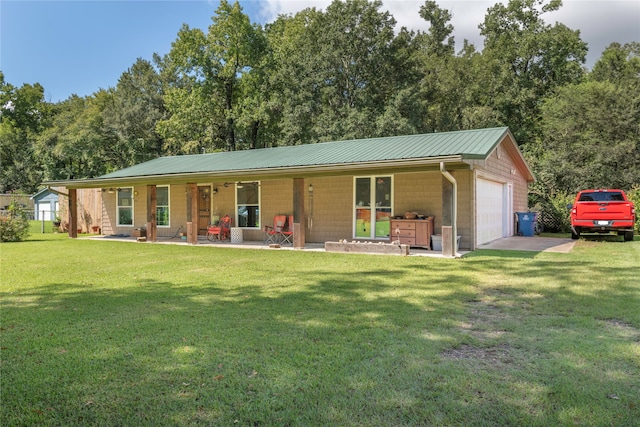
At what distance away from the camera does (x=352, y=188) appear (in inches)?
471

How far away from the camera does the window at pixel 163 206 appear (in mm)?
15552

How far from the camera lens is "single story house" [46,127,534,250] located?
993cm

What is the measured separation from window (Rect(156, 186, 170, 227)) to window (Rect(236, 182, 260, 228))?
A: 3414mm

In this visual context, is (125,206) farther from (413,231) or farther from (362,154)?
(413,231)

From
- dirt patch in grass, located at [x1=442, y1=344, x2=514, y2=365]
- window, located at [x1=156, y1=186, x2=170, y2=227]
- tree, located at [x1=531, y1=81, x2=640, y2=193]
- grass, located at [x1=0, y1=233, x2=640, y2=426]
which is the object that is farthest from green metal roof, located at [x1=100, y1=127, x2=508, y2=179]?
tree, located at [x1=531, y1=81, x2=640, y2=193]

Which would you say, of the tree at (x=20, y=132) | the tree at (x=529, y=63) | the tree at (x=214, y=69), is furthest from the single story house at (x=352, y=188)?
the tree at (x=20, y=132)

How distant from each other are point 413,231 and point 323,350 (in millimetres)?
7741

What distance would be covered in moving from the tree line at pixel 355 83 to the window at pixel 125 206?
11.3 m

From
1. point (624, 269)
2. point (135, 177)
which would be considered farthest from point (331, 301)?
point (135, 177)

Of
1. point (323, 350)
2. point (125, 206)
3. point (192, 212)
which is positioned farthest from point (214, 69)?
point (323, 350)

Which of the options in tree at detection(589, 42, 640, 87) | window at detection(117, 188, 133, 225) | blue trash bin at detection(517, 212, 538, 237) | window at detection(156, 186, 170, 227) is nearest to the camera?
blue trash bin at detection(517, 212, 538, 237)

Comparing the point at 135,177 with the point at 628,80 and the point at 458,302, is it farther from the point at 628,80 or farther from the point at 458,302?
the point at 628,80

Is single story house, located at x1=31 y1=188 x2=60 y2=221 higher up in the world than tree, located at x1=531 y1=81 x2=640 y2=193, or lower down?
lower down

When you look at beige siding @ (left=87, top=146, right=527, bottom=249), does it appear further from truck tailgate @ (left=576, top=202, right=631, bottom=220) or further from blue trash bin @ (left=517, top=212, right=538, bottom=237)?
truck tailgate @ (left=576, top=202, right=631, bottom=220)
